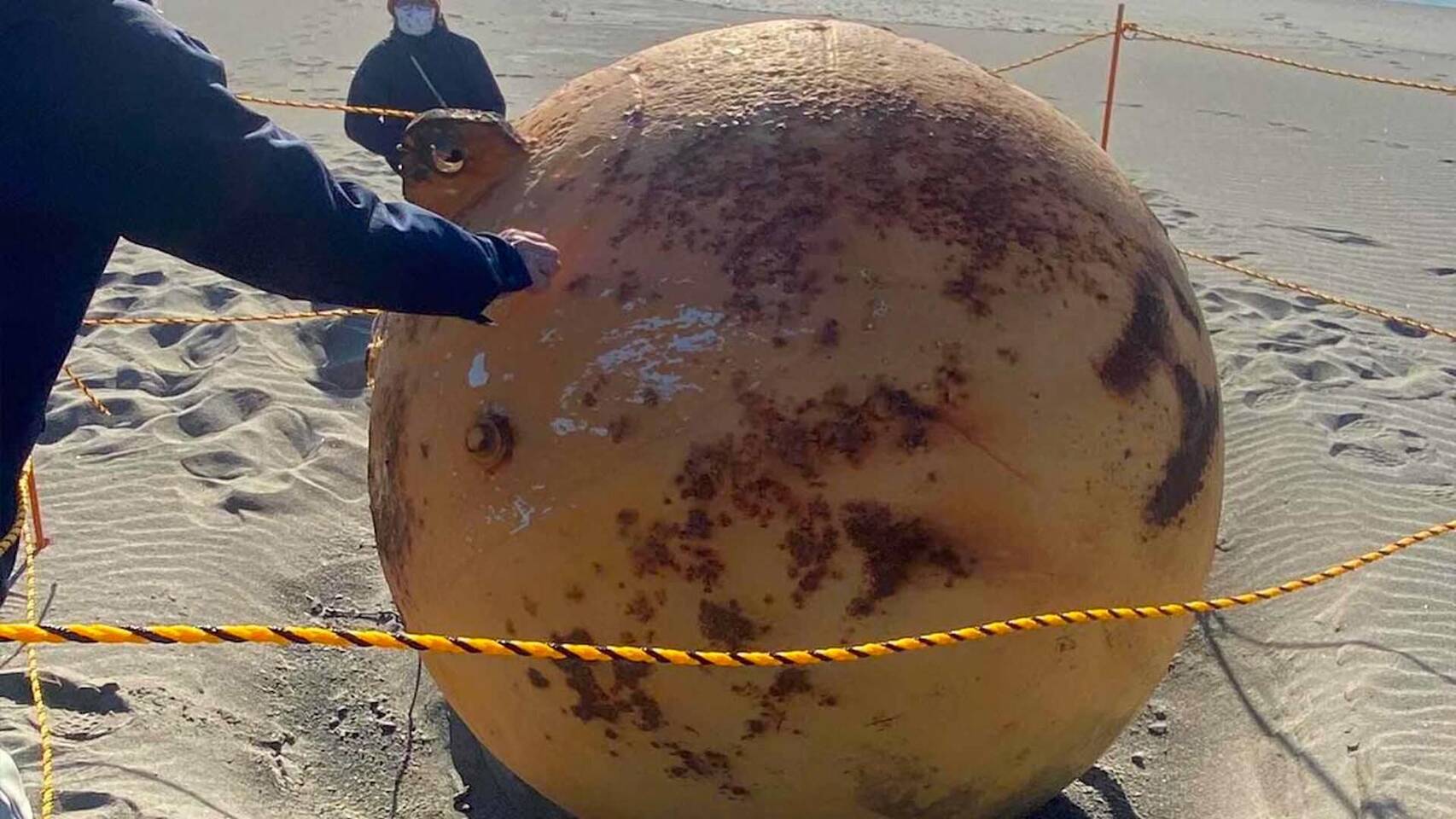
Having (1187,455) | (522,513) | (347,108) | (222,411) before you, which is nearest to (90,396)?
(222,411)

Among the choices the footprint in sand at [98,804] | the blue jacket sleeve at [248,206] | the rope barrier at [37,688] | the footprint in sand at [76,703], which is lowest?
the footprint in sand at [76,703]

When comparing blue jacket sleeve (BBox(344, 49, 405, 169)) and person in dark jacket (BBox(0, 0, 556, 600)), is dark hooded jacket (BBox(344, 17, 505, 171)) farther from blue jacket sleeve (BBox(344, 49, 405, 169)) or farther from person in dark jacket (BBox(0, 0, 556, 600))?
person in dark jacket (BBox(0, 0, 556, 600))

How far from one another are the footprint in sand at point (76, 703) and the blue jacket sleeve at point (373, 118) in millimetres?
3128

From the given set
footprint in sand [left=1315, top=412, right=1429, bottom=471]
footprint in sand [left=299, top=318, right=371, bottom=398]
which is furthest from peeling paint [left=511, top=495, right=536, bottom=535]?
footprint in sand [left=1315, top=412, right=1429, bottom=471]

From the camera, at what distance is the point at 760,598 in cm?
Result: 212

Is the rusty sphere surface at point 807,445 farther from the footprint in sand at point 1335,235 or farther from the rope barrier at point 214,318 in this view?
the footprint in sand at point 1335,235

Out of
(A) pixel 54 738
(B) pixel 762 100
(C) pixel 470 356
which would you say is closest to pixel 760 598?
(C) pixel 470 356

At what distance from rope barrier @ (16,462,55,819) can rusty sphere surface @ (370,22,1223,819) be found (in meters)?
0.81

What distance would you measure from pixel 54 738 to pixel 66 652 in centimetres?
43

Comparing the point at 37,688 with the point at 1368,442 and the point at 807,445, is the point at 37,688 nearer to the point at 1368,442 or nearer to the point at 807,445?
the point at 807,445

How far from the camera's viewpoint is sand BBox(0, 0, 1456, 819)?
10.1ft

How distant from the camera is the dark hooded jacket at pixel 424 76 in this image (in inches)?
235

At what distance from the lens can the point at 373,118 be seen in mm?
6090

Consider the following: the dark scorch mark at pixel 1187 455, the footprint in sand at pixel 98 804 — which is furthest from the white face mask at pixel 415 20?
the dark scorch mark at pixel 1187 455
